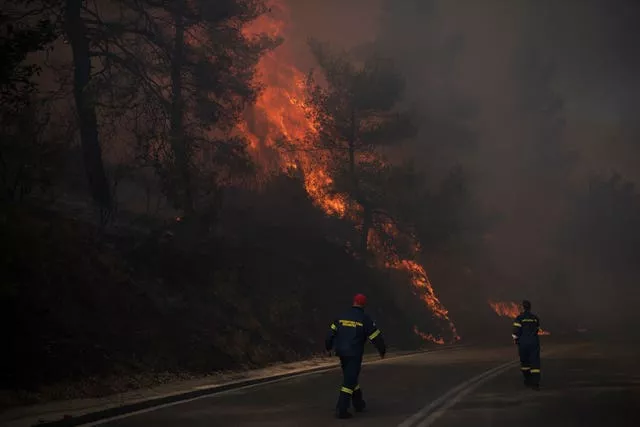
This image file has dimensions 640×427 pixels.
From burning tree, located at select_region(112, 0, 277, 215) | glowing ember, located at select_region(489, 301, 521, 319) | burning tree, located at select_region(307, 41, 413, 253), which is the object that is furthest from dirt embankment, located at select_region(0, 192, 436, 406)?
glowing ember, located at select_region(489, 301, 521, 319)

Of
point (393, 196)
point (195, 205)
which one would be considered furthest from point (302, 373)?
point (393, 196)

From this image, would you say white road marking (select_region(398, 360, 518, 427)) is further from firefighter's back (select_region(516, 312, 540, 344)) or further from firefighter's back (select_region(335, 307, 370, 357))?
firefighter's back (select_region(516, 312, 540, 344))

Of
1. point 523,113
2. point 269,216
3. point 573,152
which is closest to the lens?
point 269,216

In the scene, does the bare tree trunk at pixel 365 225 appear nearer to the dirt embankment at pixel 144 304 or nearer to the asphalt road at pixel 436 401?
the dirt embankment at pixel 144 304

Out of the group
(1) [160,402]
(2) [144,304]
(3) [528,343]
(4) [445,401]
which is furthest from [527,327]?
(2) [144,304]

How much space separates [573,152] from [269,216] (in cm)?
5137

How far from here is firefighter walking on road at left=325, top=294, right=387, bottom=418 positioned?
10508 mm

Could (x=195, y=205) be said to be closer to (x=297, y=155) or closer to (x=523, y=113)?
(x=297, y=155)

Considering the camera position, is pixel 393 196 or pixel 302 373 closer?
pixel 302 373

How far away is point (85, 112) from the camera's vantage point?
69.0 ft

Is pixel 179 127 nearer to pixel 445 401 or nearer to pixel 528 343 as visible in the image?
pixel 528 343

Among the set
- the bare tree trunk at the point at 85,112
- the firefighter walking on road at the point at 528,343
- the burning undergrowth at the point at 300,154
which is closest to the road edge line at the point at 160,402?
Answer: the firefighter walking on road at the point at 528,343

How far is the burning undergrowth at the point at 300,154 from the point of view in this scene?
35344 millimetres

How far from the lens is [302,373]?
1858cm
